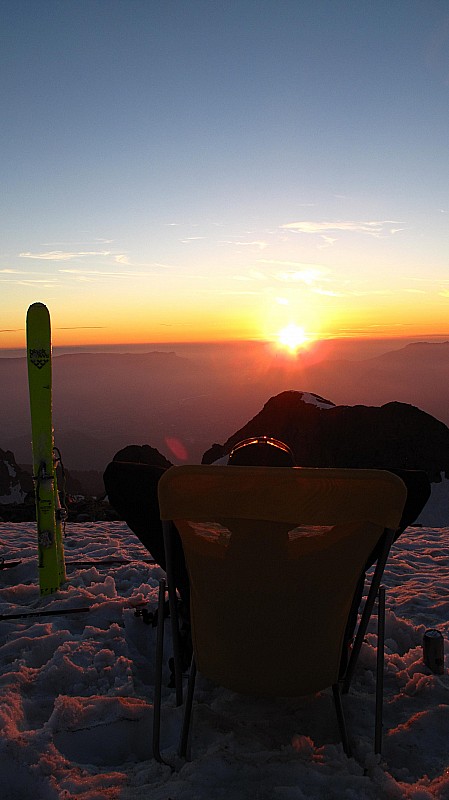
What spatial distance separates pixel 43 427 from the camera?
538 cm

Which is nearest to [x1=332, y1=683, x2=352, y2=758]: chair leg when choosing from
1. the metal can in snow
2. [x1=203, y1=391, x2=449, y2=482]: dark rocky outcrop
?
the metal can in snow

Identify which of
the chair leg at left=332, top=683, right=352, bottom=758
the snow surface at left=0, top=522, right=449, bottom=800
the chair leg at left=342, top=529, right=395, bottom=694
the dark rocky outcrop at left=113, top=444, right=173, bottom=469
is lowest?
the dark rocky outcrop at left=113, top=444, right=173, bottom=469

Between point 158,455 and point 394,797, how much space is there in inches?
993

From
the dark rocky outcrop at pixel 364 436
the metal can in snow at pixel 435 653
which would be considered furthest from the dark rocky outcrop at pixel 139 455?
the metal can in snow at pixel 435 653

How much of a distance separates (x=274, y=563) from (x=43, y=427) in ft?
11.6

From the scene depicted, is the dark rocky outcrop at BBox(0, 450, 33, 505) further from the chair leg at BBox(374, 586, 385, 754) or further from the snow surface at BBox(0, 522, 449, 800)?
the chair leg at BBox(374, 586, 385, 754)

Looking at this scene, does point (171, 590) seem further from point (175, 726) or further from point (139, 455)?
point (139, 455)

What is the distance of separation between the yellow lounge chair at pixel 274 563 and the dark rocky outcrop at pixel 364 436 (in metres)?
24.4

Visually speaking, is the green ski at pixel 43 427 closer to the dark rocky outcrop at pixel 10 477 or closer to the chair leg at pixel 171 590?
the chair leg at pixel 171 590

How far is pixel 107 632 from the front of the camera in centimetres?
419

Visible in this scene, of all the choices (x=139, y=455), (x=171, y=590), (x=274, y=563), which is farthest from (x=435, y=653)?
(x=139, y=455)

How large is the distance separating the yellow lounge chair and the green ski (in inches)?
114

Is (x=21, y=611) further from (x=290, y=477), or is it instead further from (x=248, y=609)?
(x=290, y=477)

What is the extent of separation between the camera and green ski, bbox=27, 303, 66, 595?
534 centimetres
